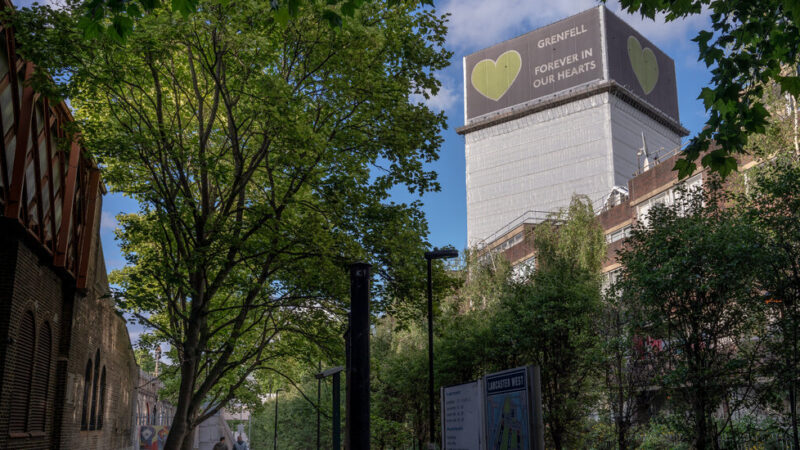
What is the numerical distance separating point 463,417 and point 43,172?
11406 mm

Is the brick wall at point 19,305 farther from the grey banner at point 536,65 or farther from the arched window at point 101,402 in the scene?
the grey banner at point 536,65

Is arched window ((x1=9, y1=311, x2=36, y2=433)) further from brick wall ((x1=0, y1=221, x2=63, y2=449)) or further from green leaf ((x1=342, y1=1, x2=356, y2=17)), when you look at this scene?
green leaf ((x1=342, y1=1, x2=356, y2=17))

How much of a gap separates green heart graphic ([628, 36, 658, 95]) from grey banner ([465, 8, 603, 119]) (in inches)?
386

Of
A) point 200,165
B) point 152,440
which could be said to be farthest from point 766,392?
point 152,440

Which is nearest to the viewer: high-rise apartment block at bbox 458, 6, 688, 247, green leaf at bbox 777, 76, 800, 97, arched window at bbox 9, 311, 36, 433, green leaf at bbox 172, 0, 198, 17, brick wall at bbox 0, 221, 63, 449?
green leaf at bbox 172, 0, 198, 17

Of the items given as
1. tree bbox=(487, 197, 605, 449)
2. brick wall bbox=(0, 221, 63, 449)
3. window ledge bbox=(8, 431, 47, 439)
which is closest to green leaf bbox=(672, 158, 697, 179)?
brick wall bbox=(0, 221, 63, 449)

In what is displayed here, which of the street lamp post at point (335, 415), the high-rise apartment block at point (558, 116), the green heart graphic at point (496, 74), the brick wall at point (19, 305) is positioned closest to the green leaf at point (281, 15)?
the brick wall at point (19, 305)

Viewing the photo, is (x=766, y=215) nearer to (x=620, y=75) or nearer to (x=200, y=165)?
(x=200, y=165)

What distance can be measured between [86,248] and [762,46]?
19.1 m

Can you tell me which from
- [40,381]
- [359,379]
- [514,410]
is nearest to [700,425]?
[514,410]

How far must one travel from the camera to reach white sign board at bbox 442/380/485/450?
11883 millimetres

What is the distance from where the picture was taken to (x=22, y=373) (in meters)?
16.7

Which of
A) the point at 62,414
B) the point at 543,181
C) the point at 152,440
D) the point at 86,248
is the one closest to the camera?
the point at 62,414

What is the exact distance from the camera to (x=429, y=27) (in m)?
20.1
